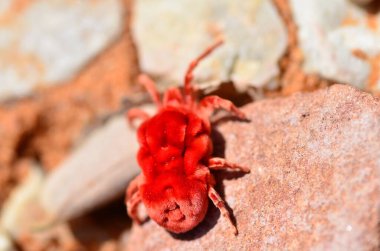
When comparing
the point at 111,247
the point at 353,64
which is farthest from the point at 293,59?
the point at 111,247

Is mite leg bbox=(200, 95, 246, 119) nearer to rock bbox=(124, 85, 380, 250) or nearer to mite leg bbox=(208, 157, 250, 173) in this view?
rock bbox=(124, 85, 380, 250)

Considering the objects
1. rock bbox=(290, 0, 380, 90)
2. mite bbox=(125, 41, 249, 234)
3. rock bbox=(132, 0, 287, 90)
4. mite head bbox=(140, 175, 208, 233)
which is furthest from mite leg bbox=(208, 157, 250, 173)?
rock bbox=(290, 0, 380, 90)

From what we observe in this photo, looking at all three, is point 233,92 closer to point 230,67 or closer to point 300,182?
point 230,67

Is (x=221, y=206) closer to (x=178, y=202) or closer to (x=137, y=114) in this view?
(x=178, y=202)

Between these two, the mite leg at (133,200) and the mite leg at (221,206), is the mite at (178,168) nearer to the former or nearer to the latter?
the mite leg at (221,206)

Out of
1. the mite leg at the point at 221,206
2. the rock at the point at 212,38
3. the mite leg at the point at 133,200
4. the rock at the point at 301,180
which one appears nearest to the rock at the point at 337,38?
the rock at the point at 212,38

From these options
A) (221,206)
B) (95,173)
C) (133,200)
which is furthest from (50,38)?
(221,206)
